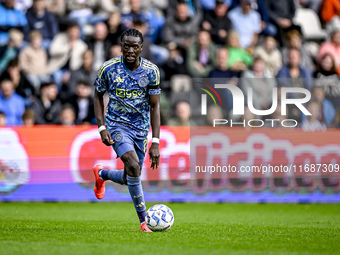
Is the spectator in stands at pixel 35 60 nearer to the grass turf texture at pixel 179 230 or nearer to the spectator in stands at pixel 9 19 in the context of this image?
the spectator in stands at pixel 9 19

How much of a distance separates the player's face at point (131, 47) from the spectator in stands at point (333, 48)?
33.9ft

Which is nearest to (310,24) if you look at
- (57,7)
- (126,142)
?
(57,7)

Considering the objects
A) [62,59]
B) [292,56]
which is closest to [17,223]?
[62,59]

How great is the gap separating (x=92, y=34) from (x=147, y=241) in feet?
35.3

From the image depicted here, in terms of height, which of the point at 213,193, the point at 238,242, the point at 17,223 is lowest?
the point at 213,193

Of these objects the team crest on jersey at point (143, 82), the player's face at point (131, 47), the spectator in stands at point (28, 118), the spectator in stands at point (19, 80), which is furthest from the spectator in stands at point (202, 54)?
the player's face at point (131, 47)

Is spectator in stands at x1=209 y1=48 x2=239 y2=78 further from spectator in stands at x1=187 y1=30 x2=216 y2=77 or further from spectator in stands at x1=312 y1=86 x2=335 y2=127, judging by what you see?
spectator in stands at x1=312 y1=86 x2=335 y2=127

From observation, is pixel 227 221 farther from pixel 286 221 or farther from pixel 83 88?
pixel 83 88

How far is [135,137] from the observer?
754cm

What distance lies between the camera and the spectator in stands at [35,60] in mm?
15492

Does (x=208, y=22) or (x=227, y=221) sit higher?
(x=208, y=22)

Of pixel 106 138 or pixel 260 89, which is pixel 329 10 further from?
pixel 106 138

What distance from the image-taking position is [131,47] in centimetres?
727

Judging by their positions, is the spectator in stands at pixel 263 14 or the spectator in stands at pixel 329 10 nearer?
the spectator in stands at pixel 263 14
